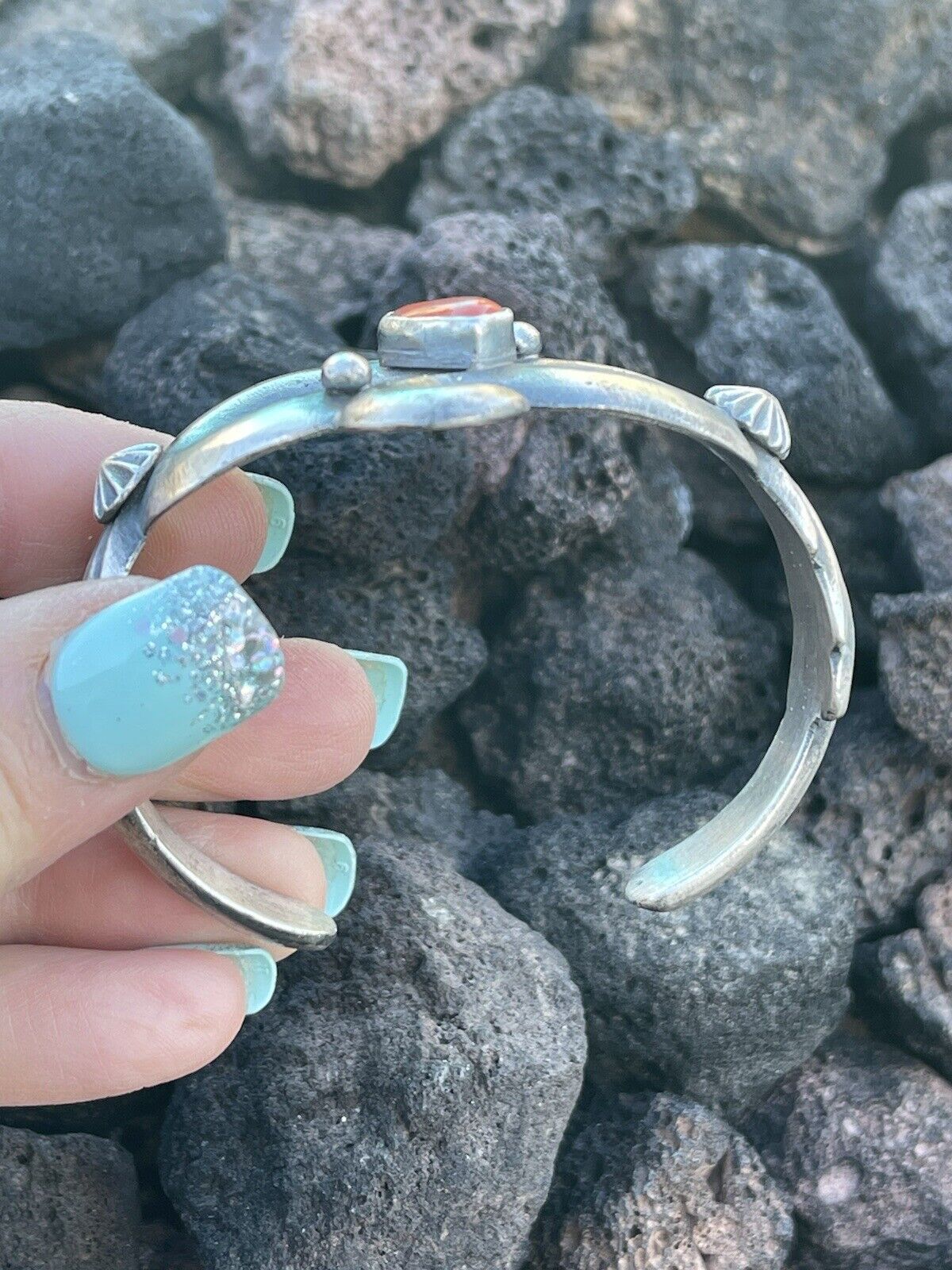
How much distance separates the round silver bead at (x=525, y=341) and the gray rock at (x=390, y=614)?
1.19ft

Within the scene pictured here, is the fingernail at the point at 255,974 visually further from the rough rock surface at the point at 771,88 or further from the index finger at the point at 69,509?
the rough rock surface at the point at 771,88

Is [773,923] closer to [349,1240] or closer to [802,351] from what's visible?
[349,1240]

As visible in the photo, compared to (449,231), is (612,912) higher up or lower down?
lower down

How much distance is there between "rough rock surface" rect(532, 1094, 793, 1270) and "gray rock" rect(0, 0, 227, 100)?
5.05ft

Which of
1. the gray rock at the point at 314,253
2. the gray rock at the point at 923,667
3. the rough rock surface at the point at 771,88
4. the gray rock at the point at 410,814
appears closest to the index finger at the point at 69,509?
the gray rock at the point at 410,814

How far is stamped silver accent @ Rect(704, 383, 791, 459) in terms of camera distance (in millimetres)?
1078

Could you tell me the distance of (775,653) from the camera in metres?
1.43

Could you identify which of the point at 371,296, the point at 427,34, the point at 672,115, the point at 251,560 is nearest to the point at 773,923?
the point at 251,560

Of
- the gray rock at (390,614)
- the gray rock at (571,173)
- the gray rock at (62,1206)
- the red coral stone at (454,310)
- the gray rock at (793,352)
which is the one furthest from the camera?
the gray rock at (571,173)

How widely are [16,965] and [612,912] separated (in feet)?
1.92

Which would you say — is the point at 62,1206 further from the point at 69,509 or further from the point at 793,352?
the point at 793,352

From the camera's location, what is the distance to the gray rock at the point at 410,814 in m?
1.27

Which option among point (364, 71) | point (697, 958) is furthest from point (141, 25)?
point (697, 958)

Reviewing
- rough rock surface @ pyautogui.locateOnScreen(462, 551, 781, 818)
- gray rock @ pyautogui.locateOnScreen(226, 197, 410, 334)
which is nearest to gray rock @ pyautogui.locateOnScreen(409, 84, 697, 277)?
gray rock @ pyautogui.locateOnScreen(226, 197, 410, 334)
